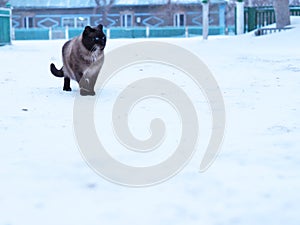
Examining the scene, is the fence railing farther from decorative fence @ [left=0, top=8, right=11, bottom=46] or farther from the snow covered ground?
the snow covered ground

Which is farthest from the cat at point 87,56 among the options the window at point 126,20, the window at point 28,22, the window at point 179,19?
the window at point 28,22

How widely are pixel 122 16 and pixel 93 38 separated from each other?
34.9 m

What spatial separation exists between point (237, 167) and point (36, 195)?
45.0 inches

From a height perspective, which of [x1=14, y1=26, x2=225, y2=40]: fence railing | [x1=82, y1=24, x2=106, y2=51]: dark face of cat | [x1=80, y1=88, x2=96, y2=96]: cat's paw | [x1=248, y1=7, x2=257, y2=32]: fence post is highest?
[x1=248, y1=7, x2=257, y2=32]: fence post

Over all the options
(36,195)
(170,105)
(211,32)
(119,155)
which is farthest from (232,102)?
(211,32)

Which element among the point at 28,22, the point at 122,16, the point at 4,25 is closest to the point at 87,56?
the point at 4,25

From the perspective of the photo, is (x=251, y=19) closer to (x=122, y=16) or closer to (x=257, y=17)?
(x=257, y=17)

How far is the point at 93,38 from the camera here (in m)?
5.62

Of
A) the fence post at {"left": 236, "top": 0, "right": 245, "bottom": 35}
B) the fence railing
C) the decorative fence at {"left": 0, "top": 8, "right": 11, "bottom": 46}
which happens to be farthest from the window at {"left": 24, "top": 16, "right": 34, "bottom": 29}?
the fence post at {"left": 236, "top": 0, "right": 245, "bottom": 35}

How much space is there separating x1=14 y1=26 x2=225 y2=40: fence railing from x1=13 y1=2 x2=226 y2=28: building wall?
9.83 ft

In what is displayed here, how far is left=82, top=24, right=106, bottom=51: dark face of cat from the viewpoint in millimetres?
5609

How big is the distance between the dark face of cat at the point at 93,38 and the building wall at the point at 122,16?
33675mm

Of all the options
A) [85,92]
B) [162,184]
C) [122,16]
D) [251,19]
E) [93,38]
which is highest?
[122,16]

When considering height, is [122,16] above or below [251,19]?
above
